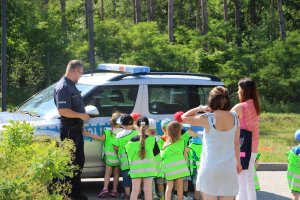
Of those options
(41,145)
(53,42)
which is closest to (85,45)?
(53,42)

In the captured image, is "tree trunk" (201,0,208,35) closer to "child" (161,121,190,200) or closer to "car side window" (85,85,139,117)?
"car side window" (85,85,139,117)

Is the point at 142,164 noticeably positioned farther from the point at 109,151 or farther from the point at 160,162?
the point at 109,151

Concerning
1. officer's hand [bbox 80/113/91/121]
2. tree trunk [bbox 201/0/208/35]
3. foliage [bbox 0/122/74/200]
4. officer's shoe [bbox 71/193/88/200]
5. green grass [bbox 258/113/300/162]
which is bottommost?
green grass [bbox 258/113/300/162]

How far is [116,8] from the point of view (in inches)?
2867

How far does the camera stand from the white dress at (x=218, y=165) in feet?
24.1

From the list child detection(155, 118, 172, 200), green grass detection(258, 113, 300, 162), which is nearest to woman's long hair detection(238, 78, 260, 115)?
child detection(155, 118, 172, 200)

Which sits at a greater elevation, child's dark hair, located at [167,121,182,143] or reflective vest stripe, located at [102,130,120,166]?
child's dark hair, located at [167,121,182,143]

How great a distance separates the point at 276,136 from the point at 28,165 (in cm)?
1794

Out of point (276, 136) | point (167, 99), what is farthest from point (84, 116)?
point (276, 136)

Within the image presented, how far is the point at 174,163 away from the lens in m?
10.3

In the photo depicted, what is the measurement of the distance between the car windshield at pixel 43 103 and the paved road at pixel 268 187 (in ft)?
5.10

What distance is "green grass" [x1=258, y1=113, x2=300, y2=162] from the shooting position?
16.3m

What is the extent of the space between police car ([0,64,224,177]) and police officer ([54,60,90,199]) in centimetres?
33

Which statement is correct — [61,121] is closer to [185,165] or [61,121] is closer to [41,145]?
[185,165]
